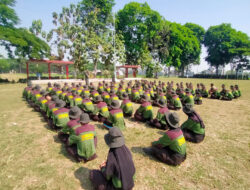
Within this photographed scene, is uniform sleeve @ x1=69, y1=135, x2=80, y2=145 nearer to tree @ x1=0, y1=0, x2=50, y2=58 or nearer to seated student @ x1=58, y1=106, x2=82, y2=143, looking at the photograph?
seated student @ x1=58, y1=106, x2=82, y2=143

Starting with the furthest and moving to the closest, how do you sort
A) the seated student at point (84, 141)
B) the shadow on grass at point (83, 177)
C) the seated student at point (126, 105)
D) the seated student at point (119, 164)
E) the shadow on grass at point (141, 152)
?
the seated student at point (126, 105), the shadow on grass at point (141, 152), the seated student at point (84, 141), the shadow on grass at point (83, 177), the seated student at point (119, 164)

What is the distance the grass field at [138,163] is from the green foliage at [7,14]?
25074 mm

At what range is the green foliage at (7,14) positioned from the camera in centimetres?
2242

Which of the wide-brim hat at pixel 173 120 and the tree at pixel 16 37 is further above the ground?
the tree at pixel 16 37

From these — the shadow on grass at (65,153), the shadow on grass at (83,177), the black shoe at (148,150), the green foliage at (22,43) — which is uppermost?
the green foliage at (22,43)

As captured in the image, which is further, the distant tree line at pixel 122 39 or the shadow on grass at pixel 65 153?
the distant tree line at pixel 122 39

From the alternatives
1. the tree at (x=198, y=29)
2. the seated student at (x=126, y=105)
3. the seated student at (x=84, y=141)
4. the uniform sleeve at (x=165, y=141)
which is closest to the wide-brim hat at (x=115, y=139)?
the seated student at (x=84, y=141)

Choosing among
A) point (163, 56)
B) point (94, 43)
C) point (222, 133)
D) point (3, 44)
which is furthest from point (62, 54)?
point (222, 133)

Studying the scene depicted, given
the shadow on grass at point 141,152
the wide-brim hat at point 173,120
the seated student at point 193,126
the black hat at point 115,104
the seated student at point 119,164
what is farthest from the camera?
the black hat at point 115,104

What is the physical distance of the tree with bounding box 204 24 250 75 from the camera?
41.9m

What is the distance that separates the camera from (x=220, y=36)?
4578 cm

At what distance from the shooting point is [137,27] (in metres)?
35.8

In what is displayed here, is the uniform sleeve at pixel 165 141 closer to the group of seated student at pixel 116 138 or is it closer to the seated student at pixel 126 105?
the group of seated student at pixel 116 138

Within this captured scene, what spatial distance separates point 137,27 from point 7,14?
83.3 feet
